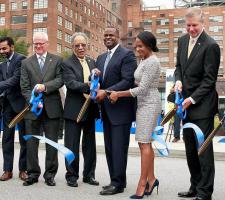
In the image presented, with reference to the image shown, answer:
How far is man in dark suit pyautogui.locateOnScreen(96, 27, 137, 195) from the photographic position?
5387mm

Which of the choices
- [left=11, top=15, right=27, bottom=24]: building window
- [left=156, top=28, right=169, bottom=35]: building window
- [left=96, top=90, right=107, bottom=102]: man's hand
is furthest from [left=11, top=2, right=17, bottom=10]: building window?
[left=96, top=90, right=107, bottom=102]: man's hand

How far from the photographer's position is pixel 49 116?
5.95m

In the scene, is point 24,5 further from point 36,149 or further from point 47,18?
point 36,149

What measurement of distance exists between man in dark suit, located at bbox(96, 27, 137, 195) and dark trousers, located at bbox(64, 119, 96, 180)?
0.49 metres

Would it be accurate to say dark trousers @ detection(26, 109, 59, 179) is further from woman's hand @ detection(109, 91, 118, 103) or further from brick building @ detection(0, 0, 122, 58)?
brick building @ detection(0, 0, 122, 58)

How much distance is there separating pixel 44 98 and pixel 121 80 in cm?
114

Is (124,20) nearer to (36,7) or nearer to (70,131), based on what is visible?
(36,7)

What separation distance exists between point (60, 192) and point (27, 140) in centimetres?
100

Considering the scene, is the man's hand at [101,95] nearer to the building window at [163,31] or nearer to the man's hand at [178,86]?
the man's hand at [178,86]

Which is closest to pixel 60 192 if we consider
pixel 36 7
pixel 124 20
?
pixel 36 7

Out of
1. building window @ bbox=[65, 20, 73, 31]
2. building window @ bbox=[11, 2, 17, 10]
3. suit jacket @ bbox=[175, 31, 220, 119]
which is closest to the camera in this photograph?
suit jacket @ bbox=[175, 31, 220, 119]

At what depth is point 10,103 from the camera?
6301 mm

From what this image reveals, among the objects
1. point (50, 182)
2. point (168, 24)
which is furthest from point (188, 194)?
point (168, 24)

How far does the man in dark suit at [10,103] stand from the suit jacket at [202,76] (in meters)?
2.50
